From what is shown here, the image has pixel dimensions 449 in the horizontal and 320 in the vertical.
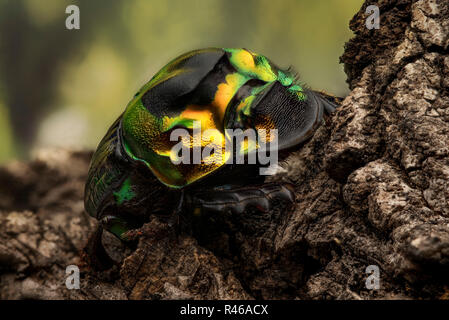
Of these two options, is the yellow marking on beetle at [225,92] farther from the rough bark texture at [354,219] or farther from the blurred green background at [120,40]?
the blurred green background at [120,40]

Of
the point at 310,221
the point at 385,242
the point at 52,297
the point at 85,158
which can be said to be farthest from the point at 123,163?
the point at 85,158

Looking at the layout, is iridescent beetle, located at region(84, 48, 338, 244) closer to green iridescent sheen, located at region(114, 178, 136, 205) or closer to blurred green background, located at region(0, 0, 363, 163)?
green iridescent sheen, located at region(114, 178, 136, 205)

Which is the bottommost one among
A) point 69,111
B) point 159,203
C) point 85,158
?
point 159,203

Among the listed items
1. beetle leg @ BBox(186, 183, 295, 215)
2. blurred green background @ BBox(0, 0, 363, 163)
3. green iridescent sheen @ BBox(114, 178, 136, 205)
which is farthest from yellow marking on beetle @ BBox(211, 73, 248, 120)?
blurred green background @ BBox(0, 0, 363, 163)

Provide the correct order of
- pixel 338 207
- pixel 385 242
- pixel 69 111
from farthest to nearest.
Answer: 1. pixel 69 111
2. pixel 338 207
3. pixel 385 242

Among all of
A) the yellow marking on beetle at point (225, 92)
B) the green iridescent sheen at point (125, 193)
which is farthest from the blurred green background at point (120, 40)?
the yellow marking on beetle at point (225, 92)
